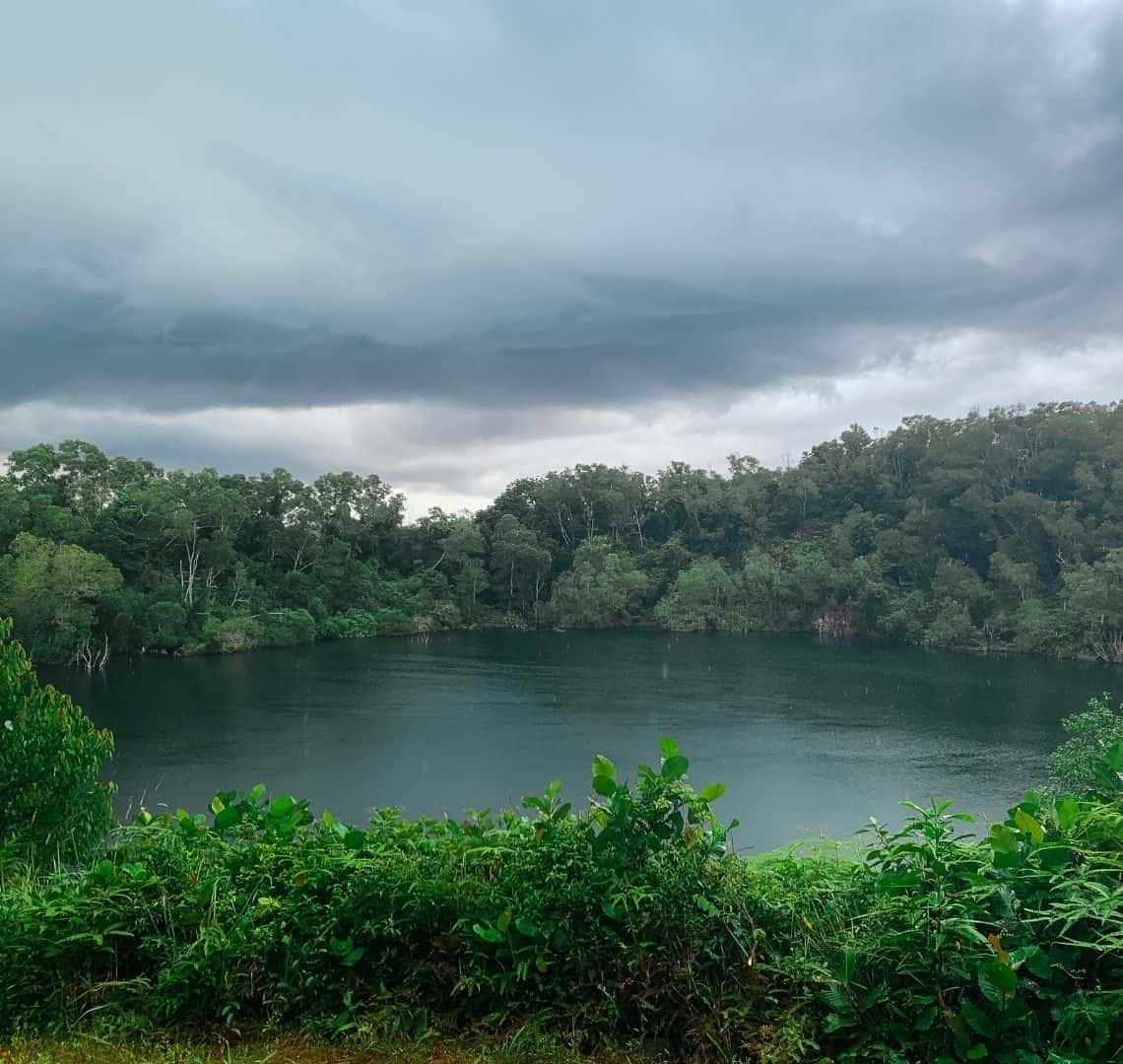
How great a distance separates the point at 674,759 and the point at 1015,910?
81 cm

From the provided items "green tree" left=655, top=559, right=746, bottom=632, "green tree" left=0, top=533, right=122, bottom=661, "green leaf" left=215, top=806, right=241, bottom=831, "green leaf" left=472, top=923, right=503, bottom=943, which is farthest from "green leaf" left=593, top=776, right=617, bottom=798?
"green tree" left=655, top=559, right=746, bottom=632

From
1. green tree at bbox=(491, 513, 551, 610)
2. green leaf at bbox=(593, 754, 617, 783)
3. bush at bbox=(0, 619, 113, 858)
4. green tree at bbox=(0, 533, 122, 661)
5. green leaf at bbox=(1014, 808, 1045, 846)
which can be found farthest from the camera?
green tree at bbox=(491, 513, 551, 610)

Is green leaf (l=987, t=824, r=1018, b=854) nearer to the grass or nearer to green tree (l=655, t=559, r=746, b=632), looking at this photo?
the grass

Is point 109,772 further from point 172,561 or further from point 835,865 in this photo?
point 172,561

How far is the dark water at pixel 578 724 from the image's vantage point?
20.9 metres

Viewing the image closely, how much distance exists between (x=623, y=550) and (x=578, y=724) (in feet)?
126

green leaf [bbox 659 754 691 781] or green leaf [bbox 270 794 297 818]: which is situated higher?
green leaf [bbox 659 754 691 781]

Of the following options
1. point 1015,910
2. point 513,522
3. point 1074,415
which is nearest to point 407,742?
point 1015,910

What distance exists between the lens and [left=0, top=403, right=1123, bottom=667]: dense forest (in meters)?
41.3

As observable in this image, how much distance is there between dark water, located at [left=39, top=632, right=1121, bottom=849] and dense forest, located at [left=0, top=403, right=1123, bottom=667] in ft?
11.6

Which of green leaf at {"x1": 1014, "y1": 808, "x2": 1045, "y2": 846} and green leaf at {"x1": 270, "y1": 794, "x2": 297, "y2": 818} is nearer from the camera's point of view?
green leaf at {"x1": 1014, "y1": 808, "x2": 1045, "y2": 846}

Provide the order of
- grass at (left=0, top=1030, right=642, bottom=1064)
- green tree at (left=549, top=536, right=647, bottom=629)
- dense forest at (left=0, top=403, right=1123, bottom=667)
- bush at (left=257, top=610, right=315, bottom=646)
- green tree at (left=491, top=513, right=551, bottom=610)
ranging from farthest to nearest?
green tree at (left=491, top=513, right=551, bottom=610) → green tree at (left=549, top=536, right=647, bottom=629) → bush at (left=257, top=610, right=315, bottom=646) → dense forest at (left=0, top=403, right=1123, bottom=667) → grass at (left=0, top=1030, right=642, bottom=1064)

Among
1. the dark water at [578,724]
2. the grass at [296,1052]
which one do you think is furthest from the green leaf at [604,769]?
the dark water at [578,724]

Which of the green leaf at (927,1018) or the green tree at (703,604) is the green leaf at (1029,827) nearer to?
the green leaf at (927,1018)
